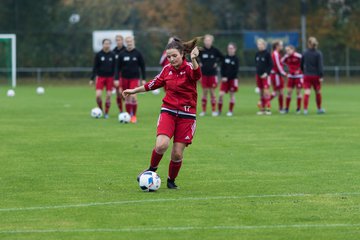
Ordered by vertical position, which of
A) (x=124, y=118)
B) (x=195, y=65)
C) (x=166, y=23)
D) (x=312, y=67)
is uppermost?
(x=166, y=23)

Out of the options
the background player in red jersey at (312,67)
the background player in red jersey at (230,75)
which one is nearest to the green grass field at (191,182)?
the background player in red jersey at (230,75)

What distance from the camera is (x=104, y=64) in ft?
84.2

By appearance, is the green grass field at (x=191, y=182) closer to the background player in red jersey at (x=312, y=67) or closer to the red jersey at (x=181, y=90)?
the red jersey at (x=181, y=90)

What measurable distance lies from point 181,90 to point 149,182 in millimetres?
1251

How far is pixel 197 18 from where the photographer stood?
5531 cm

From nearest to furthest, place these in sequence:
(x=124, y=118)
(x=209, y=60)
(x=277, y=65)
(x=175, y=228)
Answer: (x=175, y=228), (x=124, y=118), (x=209, y=60), (x=277, y=65)

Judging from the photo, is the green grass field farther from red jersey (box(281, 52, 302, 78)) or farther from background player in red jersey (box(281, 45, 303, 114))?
red jersey (box(281, 52, 302, 78))

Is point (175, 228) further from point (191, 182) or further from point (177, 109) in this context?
point (191, 182)

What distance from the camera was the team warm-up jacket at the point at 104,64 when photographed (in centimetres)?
2558

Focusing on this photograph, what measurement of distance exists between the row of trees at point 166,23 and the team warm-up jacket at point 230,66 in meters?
24.7

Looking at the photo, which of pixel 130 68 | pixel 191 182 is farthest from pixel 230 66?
pixel 191 182

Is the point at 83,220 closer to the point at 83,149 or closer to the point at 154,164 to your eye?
the point at 154,164

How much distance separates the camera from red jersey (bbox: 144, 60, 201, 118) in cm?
1199

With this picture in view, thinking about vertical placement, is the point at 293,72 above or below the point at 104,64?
below
